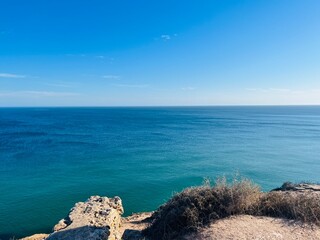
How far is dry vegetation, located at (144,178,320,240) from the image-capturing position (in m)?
10.8

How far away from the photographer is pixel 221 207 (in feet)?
36.9

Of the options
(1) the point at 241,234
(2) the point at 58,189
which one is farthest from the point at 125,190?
(1) the point at 241,234

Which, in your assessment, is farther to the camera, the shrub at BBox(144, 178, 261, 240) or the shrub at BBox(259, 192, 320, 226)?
the shrub at BBox(144, 178, 261, 240)

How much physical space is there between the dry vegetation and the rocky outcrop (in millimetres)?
1825

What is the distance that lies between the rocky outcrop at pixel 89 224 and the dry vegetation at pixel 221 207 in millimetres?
1825

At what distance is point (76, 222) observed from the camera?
1190cm

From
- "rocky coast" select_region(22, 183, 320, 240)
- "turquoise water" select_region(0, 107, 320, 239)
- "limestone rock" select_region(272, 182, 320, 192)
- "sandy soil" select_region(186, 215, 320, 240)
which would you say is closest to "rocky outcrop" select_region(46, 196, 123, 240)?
"rocky coast" select_region(22, 183, 320, 240)

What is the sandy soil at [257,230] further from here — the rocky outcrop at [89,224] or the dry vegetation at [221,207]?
the rocky outcrop at [89,224]

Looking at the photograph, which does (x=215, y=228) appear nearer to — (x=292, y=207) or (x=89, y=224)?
(x=292, y=207)

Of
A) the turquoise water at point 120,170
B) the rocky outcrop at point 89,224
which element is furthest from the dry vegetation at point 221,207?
the turquoise water at point 120,170

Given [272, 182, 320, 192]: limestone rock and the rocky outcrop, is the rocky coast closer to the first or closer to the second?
the rocky outcrop

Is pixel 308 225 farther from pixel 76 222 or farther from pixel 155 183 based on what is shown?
pixel 155 183

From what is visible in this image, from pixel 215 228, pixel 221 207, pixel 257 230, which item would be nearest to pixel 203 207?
pixel 221 207

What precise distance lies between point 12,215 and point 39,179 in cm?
839
